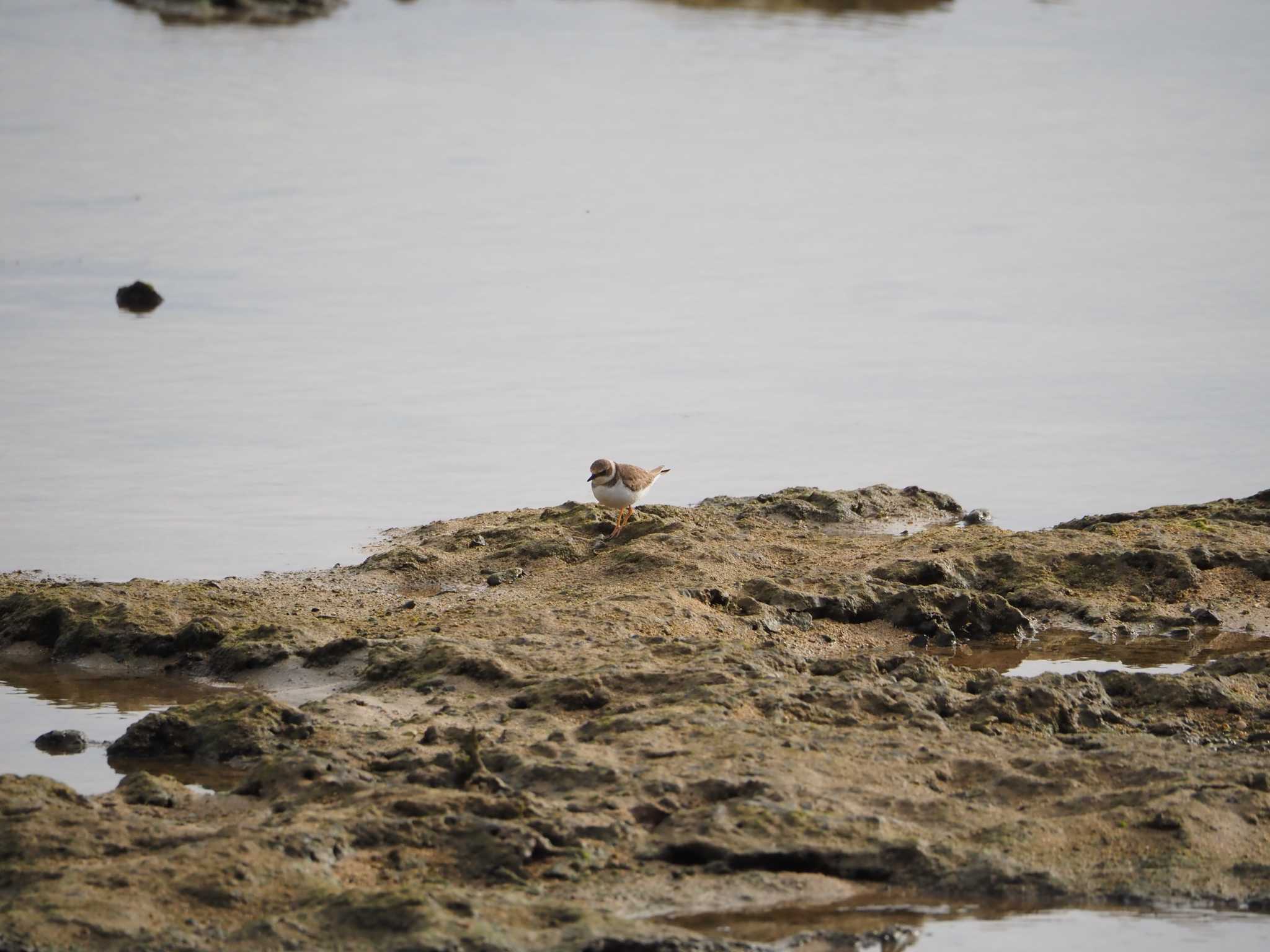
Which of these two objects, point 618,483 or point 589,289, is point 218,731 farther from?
point 589,289

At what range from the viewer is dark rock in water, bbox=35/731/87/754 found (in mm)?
7305

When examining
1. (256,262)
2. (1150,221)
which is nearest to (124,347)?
(256,262)

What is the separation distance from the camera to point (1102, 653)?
8633mm

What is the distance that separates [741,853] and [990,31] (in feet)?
116

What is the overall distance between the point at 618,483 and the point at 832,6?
118 ft

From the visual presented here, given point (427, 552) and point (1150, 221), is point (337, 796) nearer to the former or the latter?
point (427, 552)

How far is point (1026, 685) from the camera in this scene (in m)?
7.34

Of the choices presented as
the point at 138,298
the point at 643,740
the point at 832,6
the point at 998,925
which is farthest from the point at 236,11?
the point at 998,925

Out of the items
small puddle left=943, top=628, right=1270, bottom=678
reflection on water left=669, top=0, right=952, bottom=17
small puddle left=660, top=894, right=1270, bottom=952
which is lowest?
small puddle left=943, top=628, right=1270, bottom=678

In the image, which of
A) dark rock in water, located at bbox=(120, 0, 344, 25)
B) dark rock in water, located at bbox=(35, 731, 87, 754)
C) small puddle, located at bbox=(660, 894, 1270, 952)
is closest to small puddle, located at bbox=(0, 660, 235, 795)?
dark rock in water, located at bbox=(35, 731, 87, 754)

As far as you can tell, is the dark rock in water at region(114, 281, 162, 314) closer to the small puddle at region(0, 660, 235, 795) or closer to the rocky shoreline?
the rocky shoreline

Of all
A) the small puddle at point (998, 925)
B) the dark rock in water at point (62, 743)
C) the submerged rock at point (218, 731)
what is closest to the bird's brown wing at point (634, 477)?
the submerged rock at point (218, 731)

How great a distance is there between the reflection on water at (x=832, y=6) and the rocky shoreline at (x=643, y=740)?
3383 centimetres

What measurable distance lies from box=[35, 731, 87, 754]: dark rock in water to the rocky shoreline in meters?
0.23
